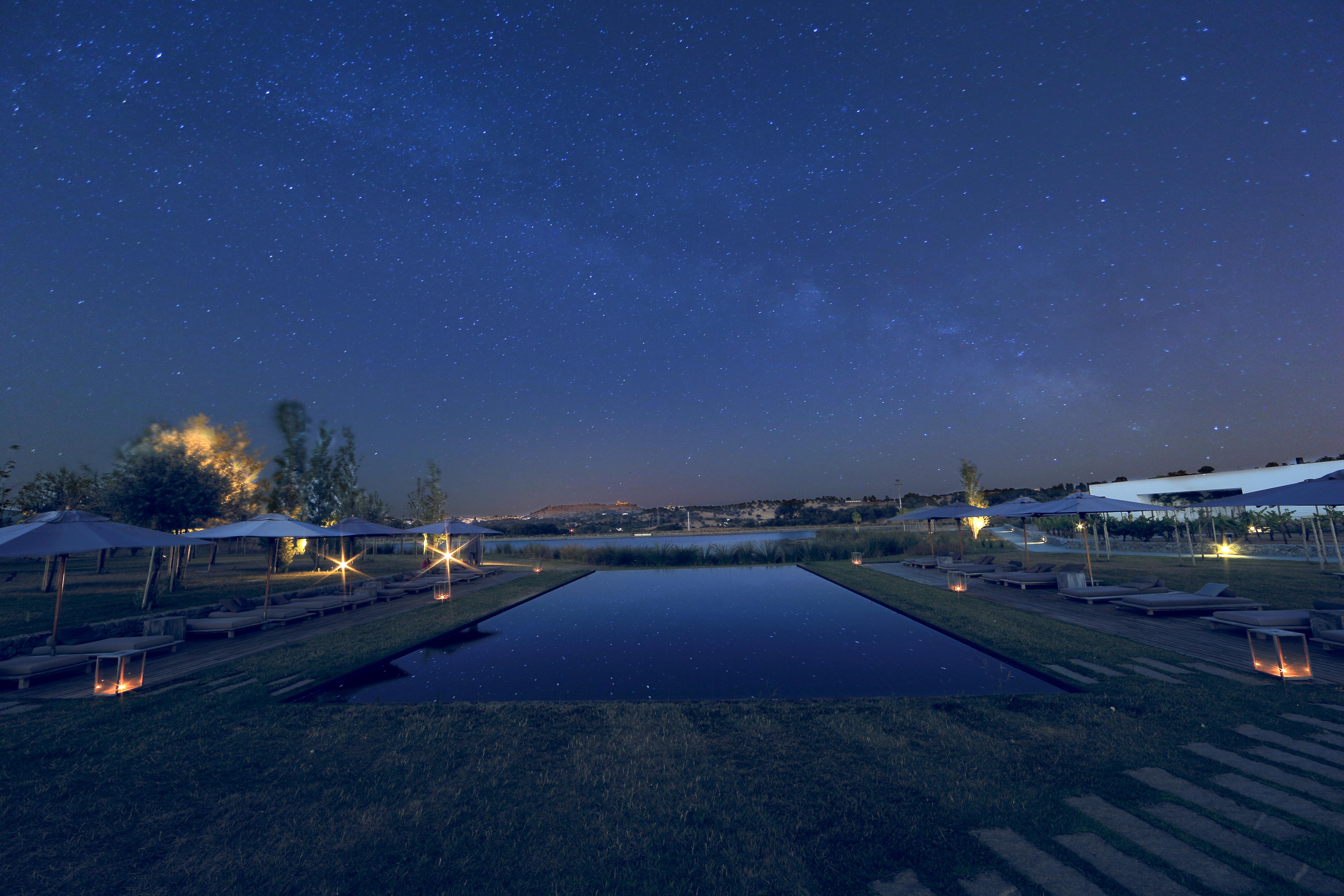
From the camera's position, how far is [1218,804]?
3389 mm

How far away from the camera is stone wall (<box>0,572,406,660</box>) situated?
746cm

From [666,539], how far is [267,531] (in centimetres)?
4596

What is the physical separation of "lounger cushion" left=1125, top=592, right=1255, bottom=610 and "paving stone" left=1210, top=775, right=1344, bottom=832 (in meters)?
7.37

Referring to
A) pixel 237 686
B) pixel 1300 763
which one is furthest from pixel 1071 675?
pixel 237 686

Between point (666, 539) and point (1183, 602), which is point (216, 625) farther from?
point (666, 539)

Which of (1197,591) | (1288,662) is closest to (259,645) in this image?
(1288,662)

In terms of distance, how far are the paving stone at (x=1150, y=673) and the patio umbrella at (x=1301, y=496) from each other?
700cm

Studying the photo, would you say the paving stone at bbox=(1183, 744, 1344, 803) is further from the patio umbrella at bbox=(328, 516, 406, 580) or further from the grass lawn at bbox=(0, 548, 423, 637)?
the grass lawn at bbox=(0, 548, 423, 637)

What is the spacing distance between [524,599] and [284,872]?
1128 centimetres

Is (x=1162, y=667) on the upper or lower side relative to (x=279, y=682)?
lower

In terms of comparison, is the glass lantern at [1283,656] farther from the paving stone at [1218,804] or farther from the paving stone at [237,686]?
the paving stone at [237,686]

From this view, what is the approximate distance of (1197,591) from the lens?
11273 mm

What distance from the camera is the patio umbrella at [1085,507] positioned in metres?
12.0

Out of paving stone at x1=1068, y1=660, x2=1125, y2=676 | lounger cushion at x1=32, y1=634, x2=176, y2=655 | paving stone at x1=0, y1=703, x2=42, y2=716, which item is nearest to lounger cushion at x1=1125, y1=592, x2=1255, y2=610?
paving stone at x1=1068, y1=660, x2=1125, y2=676
